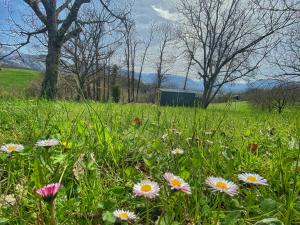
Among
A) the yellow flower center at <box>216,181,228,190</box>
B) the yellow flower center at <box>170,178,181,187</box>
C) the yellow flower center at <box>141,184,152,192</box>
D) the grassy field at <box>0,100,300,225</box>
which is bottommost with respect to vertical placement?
the grassy field at <box>0,100,300,225</box>

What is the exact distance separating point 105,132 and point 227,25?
20922 millimetres

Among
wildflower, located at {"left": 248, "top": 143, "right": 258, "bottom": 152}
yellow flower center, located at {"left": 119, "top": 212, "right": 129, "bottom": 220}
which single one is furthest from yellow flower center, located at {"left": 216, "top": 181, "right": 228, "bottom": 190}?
wildflower, located at {"left": 248, "top": 143, "right": 258, "bottom": 152}

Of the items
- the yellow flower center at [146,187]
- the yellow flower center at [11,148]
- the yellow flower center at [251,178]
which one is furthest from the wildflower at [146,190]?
the yellow flower center at [11,148]

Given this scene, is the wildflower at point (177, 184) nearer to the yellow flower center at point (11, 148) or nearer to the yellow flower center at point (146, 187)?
the yellow flower center at point (146, 187)

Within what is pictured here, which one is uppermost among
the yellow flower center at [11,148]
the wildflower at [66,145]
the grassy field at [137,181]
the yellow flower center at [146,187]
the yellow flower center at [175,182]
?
the yellow flower center at [175,182]

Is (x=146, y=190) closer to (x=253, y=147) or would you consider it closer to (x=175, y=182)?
(x=175, y=182)

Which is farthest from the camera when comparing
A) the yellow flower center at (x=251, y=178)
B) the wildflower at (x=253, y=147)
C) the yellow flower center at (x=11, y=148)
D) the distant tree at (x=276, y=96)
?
the distant tree at (x=276, y=96)

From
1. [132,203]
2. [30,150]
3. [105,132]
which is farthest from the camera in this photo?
[105,132]

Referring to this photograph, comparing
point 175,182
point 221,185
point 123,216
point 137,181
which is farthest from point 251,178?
point 137,181

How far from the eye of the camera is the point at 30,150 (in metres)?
1.45

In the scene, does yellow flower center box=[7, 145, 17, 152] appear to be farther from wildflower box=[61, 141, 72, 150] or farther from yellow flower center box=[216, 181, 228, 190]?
yellow flower center box=[216, 181, 228, 190]

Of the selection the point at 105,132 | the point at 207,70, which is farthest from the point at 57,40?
the point at 207,70

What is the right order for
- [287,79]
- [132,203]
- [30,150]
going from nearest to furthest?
[132,203], [30,150], [287,79]

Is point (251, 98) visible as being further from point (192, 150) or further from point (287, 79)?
point (192, 150)
